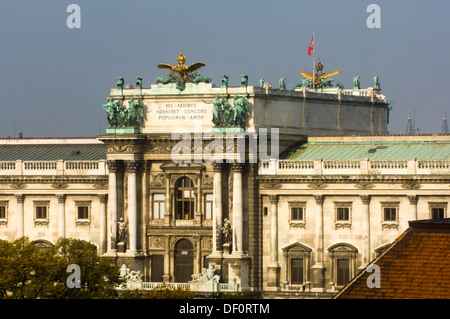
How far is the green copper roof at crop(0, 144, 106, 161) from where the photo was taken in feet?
533

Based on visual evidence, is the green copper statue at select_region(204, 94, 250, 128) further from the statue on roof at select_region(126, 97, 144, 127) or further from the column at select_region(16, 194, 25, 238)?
the column at select_region(16, 194, 25, 238)

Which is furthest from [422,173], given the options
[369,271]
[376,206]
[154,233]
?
[369,271]

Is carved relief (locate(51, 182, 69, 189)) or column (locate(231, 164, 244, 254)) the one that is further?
carved relief (locate(51, 182, 69, 189))

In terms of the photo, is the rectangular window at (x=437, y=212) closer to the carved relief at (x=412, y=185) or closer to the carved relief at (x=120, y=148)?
the carved relief at (x=412, y=185)

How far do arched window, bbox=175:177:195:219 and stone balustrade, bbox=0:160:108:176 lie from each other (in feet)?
26.4

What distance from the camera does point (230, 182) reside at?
149500 mm

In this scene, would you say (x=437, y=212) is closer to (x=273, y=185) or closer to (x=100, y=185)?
(x=273, y=185)

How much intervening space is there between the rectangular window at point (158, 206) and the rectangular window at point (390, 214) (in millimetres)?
21103

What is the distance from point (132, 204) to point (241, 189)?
1052 cm

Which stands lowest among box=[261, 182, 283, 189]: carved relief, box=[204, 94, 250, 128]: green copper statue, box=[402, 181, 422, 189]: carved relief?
box=[402, 181, 422, 189]: carved relief

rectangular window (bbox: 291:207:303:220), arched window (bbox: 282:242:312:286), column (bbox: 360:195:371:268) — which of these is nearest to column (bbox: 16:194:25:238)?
arched window (bbox: 282:242:312:286)

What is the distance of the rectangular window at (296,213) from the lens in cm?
14850

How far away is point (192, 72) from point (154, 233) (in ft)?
49.4
